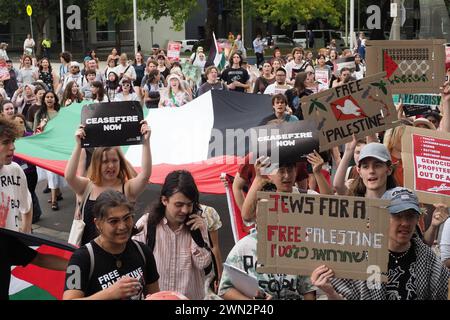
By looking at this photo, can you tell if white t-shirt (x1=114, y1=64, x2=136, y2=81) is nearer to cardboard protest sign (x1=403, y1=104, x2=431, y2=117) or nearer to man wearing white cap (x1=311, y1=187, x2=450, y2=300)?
cardboard protest sign (x1=403, y1=104, x2=431, y2=117)

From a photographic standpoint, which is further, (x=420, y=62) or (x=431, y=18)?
(x=431, y=18)

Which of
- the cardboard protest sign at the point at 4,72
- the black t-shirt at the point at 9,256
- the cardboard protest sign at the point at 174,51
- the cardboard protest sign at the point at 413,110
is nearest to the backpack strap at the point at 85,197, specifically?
the black t-shirt at the point at 9,256

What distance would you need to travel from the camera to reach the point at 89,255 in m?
4.28

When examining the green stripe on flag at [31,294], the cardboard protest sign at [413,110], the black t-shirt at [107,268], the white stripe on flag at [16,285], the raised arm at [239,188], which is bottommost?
the green stripe on flag at [31,294]

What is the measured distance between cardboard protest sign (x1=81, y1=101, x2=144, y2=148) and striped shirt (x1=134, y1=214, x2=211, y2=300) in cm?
163

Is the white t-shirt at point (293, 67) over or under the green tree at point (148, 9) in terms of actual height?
under

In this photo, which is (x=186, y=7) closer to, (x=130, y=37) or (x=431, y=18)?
(x=130, y=37)

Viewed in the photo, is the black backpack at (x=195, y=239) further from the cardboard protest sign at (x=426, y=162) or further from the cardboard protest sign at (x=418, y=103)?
the cardboard protest sign at (x=418, y=103)

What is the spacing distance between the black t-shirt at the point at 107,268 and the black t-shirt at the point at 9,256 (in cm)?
60

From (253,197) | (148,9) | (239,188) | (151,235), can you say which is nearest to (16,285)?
(151,235)

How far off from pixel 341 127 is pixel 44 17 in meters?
47.6

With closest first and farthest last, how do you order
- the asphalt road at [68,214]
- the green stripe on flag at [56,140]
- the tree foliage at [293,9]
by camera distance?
the asphalt road at [68,214]
the green stripe on flag at [56,140]
the tree foliage at [293,9]

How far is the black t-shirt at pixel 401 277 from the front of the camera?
431cm
